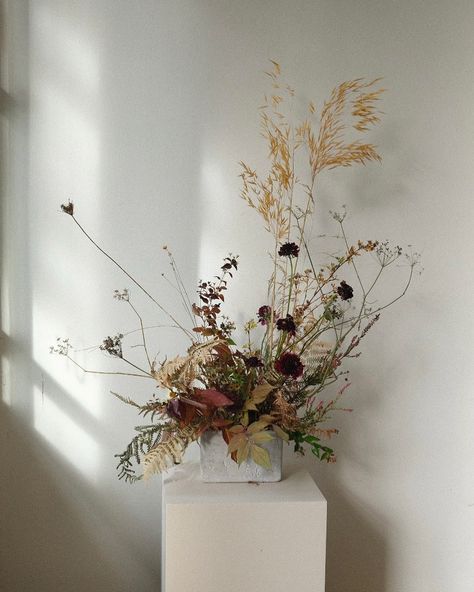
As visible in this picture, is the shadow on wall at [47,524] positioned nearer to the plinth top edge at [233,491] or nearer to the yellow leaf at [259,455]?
the plinth top edge at [233,491]

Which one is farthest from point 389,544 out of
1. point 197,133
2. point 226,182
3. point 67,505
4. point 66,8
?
point 66,8

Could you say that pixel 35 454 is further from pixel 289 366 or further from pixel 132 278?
pixel 289 366

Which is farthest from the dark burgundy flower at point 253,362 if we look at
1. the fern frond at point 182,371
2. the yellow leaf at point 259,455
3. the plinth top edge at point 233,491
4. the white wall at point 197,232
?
the white wall at point 197,232

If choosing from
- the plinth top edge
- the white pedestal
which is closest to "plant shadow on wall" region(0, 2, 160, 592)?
the plinth top edge

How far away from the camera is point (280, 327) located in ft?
7.01

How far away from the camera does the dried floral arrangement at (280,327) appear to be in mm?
2123

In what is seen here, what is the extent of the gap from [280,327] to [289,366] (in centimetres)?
12

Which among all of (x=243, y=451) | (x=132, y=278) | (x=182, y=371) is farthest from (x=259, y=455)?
(x=132, y=278)

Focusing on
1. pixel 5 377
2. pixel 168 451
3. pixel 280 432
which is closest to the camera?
pixel 168 451

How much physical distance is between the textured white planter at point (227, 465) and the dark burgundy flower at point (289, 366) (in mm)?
241

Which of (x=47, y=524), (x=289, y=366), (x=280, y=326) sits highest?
(x=280, y=326)

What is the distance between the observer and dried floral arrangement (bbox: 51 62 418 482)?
2.12 meters

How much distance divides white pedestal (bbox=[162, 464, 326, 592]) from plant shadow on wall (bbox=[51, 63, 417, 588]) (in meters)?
0.14

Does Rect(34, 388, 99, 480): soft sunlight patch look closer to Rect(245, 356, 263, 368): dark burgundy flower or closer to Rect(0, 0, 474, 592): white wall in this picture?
Rect(0, 0, 474, 592): white wall
